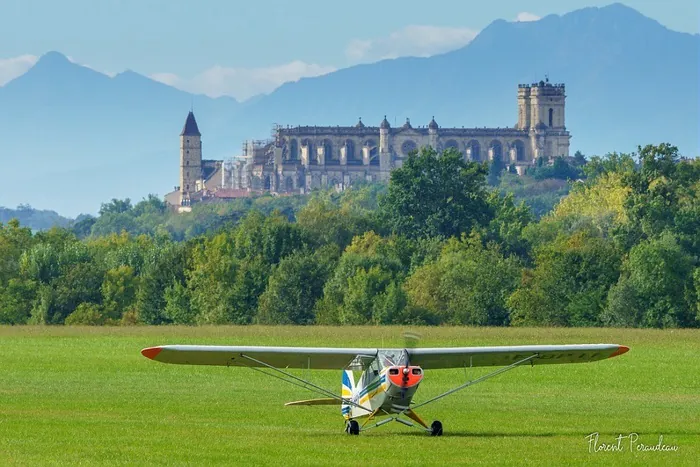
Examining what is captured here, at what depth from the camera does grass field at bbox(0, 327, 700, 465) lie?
89.2ft

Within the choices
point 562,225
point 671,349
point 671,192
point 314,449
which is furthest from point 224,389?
point 562,225

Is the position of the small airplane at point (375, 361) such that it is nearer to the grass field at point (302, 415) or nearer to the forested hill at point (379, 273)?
the grass field at point (302, 415)

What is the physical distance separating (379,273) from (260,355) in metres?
64.0

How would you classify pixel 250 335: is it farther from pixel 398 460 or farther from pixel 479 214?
pixel 479 214

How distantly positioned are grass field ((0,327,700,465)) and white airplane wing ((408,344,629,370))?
115 cm

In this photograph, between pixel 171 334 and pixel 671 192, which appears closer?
pixel 171 334

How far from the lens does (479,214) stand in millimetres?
142250

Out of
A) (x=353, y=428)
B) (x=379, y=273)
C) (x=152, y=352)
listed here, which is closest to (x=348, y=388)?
(x=353, y=428)

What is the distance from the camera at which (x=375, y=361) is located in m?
29.3

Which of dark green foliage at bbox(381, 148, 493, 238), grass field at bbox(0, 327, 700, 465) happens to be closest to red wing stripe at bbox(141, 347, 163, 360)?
grass field at bbox(0, 327, 700, 465)

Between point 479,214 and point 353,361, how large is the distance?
113 meters

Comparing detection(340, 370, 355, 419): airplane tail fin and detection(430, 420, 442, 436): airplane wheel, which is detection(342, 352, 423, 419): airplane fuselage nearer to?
detection(340, 370, 355, 419): airplane tail fin

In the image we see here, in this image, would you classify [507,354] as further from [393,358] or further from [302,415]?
[302,415]

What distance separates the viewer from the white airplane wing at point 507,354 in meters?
30.8
